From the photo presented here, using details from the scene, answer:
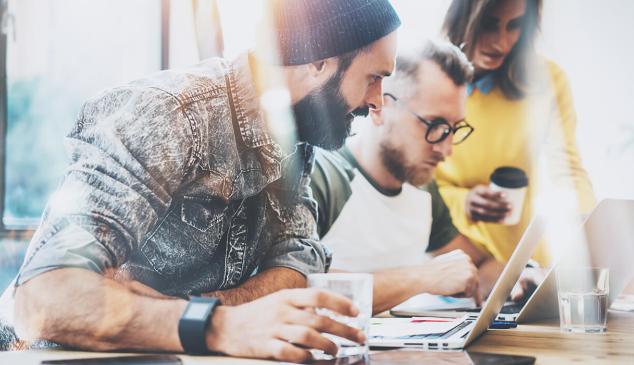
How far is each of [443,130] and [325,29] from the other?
538 mm

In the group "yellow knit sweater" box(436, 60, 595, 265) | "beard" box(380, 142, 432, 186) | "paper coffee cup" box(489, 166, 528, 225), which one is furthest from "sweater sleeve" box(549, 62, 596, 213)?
"beard" box(380, 142, 432, 186)

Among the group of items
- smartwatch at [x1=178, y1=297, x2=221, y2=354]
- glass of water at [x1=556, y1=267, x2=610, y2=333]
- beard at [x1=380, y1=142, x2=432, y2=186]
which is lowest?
glass of water at [x1=556, y1=267, x2=610, y2=333]

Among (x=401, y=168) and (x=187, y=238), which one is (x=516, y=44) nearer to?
(x=401, y=168)

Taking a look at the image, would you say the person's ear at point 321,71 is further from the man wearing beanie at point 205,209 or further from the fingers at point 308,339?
the fingers at point 308,339

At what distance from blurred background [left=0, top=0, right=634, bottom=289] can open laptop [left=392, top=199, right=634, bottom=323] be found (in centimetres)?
77

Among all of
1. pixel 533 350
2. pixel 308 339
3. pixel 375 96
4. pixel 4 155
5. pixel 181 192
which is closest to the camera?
pixel 308 339

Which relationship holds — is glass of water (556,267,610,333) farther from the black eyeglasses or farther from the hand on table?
the black eyeglasses

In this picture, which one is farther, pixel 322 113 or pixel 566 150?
pixel 566 150

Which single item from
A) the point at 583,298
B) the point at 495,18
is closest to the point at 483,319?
the point at 583,298

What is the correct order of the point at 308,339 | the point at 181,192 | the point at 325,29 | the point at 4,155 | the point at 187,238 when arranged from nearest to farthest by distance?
the point at 308,339
the point at 181,192
the point at 187,238
the point at 325,29
the point at 4,155

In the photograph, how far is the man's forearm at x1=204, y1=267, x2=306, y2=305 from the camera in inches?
61.4

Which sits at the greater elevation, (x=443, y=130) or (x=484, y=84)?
(x=484, y=84)

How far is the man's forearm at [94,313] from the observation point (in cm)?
96

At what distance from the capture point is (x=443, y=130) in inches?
84.7
